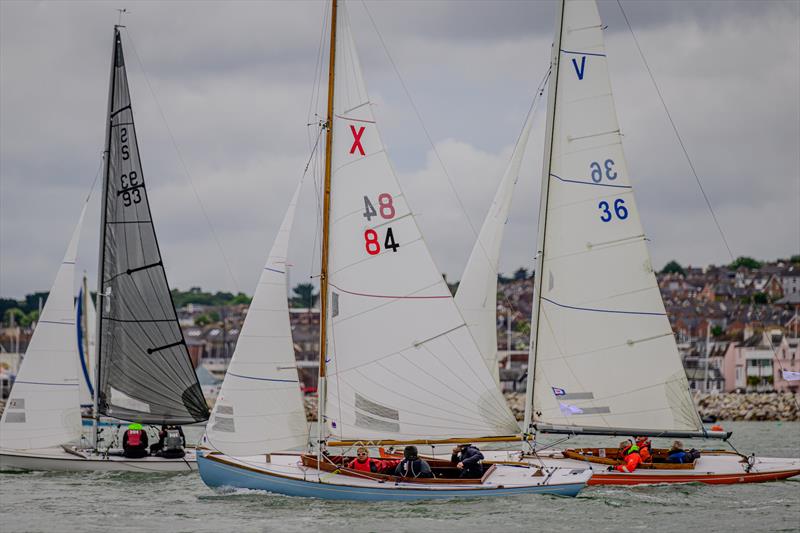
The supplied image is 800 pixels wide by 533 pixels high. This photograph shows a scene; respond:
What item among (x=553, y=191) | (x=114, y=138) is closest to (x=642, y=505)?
(x=553, y=191)

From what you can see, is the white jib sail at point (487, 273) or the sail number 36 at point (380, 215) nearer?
the sail number 36 at point (380, 215)

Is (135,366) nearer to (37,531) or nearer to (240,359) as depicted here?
(240,359)

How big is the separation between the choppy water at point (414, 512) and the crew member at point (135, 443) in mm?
3316

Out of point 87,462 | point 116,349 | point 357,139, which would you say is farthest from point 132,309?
point 357,139

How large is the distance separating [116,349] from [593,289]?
39.9ft

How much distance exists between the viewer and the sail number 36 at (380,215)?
23703 mm

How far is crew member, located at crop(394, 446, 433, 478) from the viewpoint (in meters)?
23.3

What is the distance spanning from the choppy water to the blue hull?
144 mm

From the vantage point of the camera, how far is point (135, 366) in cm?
3155

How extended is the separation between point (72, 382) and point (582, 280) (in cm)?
1307

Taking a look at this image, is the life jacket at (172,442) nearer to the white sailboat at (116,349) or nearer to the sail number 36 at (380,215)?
the white sailboat at (116,349)

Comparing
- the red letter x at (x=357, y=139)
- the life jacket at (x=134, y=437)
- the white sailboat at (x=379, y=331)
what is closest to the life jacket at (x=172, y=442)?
the life jacket at (x=134, y=437)

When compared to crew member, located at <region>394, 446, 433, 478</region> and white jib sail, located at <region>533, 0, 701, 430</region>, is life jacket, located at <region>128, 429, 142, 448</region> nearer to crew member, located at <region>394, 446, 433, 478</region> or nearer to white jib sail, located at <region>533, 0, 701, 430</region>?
crew member, located at <region>394, 446, 433, 478</region>

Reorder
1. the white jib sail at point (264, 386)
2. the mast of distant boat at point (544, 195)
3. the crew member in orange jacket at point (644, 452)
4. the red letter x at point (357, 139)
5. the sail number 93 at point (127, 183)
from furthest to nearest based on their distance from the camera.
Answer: the sail number 93 at point (127, 183) < the mast of distant boat at point (544, 195) < the crew member in orange jacket at point (644, 452) < the white jib sail at point (264, 386) < the red letter x at point (357, 139)
